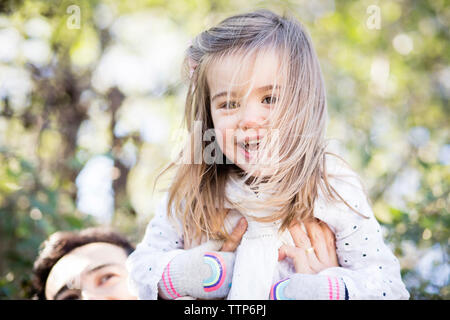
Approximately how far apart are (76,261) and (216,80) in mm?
973

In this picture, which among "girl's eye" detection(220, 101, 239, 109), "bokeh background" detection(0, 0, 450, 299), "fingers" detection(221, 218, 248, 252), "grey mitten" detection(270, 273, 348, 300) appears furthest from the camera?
"bokeh background" detection(0, 0, 450, 299)

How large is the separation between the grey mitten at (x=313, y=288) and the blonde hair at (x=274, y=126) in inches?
7.8

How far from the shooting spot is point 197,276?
1.43 meters

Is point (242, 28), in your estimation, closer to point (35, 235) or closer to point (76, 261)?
point (76, 261)

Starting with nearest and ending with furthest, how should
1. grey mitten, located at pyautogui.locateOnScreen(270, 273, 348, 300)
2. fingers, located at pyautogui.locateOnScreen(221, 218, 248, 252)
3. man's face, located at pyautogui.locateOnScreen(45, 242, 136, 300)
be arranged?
grey mitten, located at pyautogui.locateOnScreen(270, 273, 348, 300), fingers, located at pyautogui.locateOnScreen(221, 218, 248, 252), man's face, located at pyautogui.locateOnScreen(45, 242, 136, 300)

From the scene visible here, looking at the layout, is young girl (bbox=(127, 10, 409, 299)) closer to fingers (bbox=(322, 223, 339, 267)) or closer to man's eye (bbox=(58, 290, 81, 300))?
fingers (bbox=(322, 223, 339, 267))

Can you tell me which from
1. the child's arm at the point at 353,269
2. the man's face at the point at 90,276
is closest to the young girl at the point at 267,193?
the child's arm at the point at 353,269

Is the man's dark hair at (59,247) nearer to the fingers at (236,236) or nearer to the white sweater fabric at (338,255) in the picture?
the white sweater fabric at (338,255)

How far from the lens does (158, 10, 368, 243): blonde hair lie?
55.7 inches

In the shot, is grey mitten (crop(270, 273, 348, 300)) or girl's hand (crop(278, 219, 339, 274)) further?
girl's hand (crop(278, 219, 339, 274))

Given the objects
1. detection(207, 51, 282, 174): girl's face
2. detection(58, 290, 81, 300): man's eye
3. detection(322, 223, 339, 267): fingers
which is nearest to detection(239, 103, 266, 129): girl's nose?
detection(207, 51, 282, 174): girl's face

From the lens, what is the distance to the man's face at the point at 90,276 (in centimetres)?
173

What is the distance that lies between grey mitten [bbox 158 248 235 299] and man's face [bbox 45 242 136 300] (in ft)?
1.17

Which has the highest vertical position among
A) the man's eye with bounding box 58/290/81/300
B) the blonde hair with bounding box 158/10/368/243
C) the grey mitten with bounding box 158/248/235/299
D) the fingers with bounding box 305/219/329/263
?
the blonde hair with bounding box 158/10/368/243
